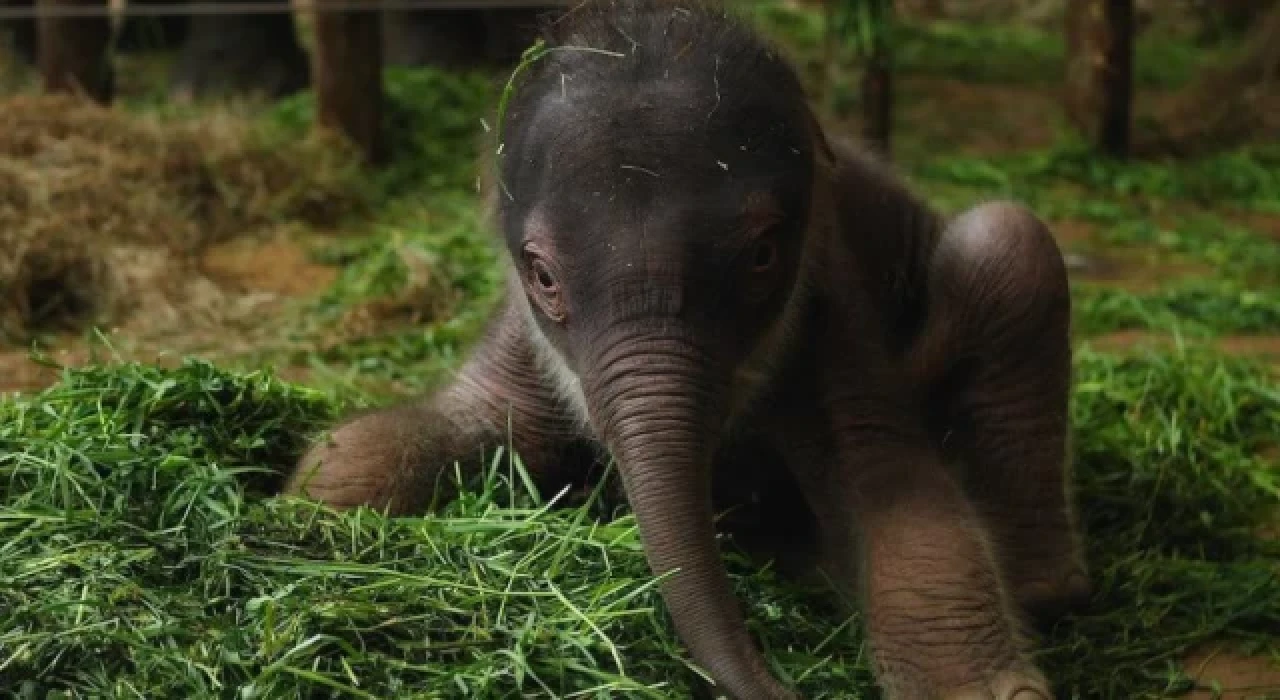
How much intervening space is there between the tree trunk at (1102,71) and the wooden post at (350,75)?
14.9 feet

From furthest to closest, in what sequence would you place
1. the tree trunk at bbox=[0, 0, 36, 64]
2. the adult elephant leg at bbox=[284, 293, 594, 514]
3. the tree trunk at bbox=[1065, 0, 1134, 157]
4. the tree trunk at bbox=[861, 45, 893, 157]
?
the tree trunk at bbox=[0, 0, 36, 64] → the tree trunk at bbox=[1065, 0, 1134, 157] → the tree trunk at bbox=[861, 45, 893, 157] → the adult elephant leg at bbox=[284, 293, 594, 514]

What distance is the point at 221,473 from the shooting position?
4227 millimetres

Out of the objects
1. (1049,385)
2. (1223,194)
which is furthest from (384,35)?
(1049,385)

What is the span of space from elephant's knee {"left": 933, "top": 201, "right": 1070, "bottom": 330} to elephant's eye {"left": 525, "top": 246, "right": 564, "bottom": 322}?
1.33 meters

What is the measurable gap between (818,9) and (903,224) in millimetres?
11559

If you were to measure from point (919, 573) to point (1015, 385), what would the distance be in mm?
844

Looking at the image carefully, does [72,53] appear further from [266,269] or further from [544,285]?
[544,285]

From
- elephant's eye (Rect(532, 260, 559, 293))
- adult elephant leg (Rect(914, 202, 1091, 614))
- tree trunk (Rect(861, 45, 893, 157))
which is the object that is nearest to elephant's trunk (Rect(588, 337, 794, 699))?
elephant's eye (Rect(532, 260, 559, 293))

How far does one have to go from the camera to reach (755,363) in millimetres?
4121

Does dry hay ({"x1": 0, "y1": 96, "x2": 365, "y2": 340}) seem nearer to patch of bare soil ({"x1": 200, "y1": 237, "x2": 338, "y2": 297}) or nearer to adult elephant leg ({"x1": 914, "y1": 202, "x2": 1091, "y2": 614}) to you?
patch of bare soil ({"x1": 200, "y1": 237, "x2": 338, "y2": 297})

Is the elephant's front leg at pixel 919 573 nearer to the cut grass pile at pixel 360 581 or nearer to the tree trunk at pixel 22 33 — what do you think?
the cut grass pile at pixel 360 581

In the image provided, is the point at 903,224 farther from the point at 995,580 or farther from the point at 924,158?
the point at 924,158

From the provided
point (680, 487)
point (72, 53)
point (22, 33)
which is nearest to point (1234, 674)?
point (680, 487)

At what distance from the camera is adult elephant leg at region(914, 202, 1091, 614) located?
4746 millimetres
